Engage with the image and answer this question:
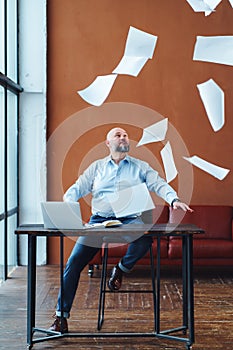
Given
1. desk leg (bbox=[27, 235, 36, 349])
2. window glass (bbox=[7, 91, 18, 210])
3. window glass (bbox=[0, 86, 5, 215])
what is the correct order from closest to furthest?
desk leg (bbox=[27, 235, 36, 349]), window glass (bbox=[0, 86, 5, 215]), window glass (bbox=[7, 91, 18, 210])

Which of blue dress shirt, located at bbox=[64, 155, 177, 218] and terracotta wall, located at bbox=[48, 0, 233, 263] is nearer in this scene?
blue dress shirt, located at bbox=[64, 155, 177, 218]

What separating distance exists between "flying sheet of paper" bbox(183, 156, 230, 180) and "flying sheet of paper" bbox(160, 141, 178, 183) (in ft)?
0.69

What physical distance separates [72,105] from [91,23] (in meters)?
1.04

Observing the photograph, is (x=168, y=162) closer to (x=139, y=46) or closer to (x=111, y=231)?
(x=139, y=46)

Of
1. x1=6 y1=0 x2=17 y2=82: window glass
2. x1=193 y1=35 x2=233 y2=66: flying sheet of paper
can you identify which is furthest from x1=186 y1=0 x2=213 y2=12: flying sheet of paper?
x1=6 y1=0 x2=17 y2=82: window glass

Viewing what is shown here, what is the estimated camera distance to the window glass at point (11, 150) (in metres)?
7.93

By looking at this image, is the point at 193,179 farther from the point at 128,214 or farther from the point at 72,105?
the point at 128,214

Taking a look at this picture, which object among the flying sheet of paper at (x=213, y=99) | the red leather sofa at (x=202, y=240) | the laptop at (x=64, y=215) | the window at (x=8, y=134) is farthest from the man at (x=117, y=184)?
the flying sheet of paper at (x=213, y=99)

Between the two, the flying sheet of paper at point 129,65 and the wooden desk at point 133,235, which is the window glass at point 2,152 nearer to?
the flying sheet of paper at point 129,65

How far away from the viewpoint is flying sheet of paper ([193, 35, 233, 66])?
8352 millimetres

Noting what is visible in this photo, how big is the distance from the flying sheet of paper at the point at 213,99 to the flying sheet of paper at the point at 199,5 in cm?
87

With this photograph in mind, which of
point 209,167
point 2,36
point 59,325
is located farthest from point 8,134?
point 59,325

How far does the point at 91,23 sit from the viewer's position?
27.7ft

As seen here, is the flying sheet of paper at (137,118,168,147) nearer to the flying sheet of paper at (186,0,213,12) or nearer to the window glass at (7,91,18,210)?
the flying sheet of paper at (186,0,213,12)
